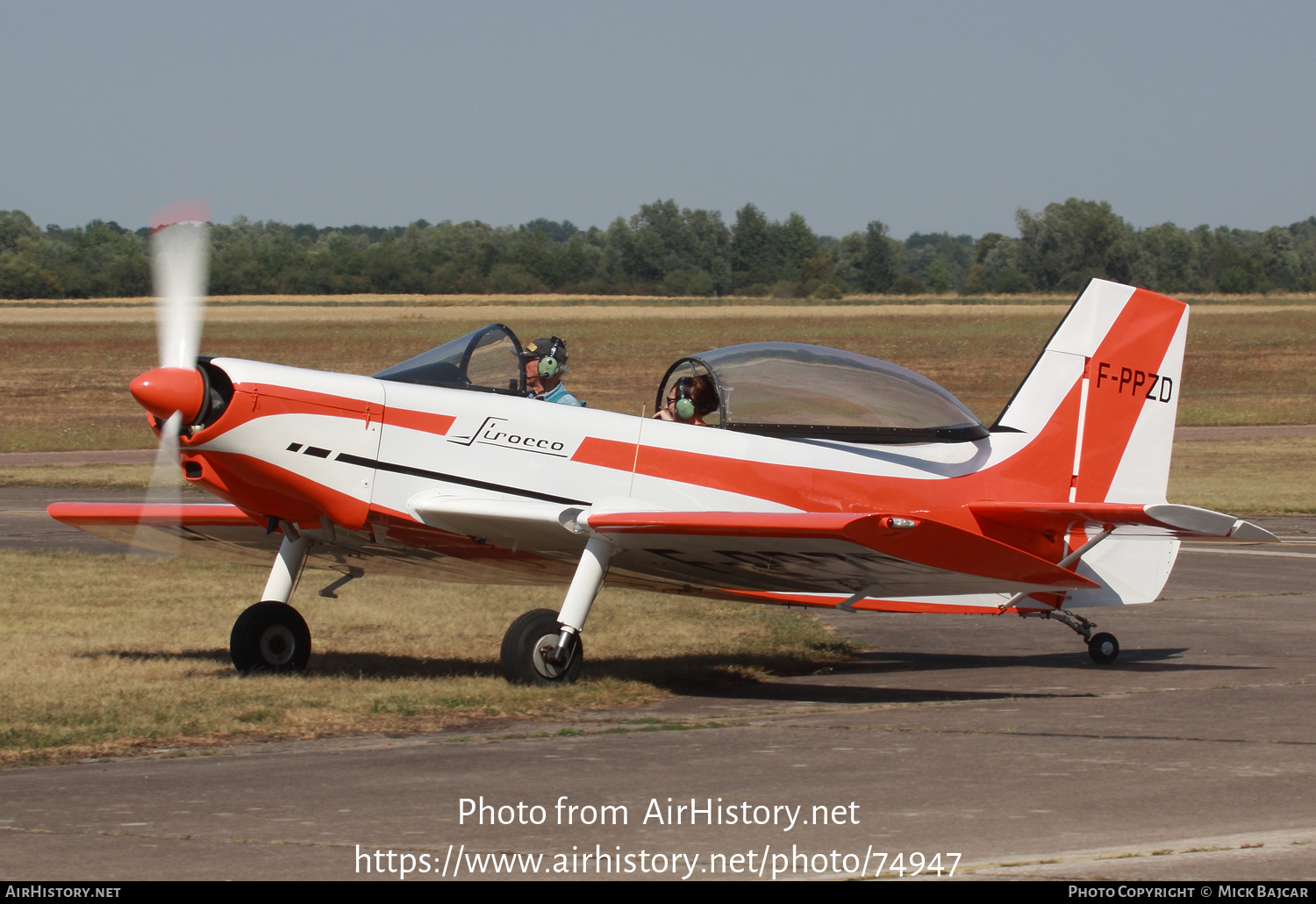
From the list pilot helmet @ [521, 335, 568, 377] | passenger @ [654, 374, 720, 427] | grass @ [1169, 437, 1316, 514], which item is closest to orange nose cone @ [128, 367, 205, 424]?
pilot helmet @ [521, 335, 568, 377]

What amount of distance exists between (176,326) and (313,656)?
300 cm

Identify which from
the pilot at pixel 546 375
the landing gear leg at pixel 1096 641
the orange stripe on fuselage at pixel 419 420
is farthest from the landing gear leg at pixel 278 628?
the landing gear leg at pixel 1096 641

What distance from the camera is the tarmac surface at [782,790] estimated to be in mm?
4750

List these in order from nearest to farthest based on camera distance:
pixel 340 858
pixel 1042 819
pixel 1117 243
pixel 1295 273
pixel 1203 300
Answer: pixel 340 858 → pixel 1042 819 → pixel 1203 300 → pixel 1117 243 → pixel 1295 273

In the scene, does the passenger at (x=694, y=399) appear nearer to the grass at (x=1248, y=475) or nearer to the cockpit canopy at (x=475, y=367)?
the cockpit canopy at (x=475, y=367)

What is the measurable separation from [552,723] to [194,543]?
4.06 meters

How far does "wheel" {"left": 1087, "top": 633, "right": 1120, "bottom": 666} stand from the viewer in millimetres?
9773

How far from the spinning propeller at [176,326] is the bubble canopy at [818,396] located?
3005 millimetres

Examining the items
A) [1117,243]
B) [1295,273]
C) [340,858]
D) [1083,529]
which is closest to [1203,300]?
[1117,243]

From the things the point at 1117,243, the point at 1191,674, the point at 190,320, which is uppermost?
the point at 1117,243

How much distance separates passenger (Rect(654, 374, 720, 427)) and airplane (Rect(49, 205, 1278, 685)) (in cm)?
2

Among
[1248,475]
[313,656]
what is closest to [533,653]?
[313,656]

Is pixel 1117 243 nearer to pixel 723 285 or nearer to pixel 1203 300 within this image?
pixel 1203 300

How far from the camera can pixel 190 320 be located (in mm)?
7688
